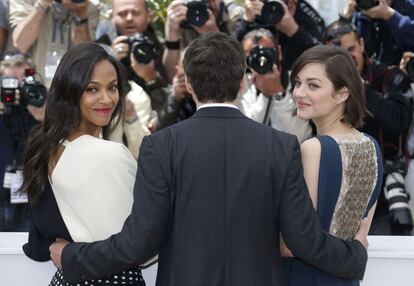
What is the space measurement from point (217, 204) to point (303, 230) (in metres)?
0.24

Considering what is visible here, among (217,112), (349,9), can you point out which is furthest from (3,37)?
(217,112)

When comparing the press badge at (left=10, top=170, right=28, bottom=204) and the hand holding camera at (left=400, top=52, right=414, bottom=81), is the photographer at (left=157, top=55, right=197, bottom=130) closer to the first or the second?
the press badge at (left=10, top=170, right=28, bottom=204)

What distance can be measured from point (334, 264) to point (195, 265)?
1.29 ft

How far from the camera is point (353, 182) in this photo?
6.88 ft

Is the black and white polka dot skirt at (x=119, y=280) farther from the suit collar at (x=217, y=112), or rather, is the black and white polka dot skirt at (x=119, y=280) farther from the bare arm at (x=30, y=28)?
the bare arm at (x=30, y=28)

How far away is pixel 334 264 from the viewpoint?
1.99 metres

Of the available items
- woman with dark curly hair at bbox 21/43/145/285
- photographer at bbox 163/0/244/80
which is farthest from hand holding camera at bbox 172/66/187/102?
woman with dark curly hair at bbox 21/43/145/285

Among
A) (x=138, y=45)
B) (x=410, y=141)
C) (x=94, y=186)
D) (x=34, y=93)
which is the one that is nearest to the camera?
(x=94, y=186)

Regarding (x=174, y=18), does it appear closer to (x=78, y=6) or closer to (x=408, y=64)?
(x=78, y=6)

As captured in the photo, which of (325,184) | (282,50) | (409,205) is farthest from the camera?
(282,50)

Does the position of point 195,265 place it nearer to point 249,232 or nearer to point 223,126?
point 249,232

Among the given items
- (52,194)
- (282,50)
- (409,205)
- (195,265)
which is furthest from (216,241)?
(282,50)

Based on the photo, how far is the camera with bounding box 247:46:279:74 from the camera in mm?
3924

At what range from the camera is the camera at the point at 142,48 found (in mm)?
4008
